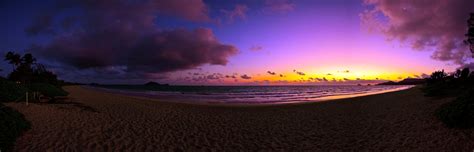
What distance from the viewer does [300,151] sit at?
8672 millimetres

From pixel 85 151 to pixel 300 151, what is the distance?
7.17 metres

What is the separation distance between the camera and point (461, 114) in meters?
9.20

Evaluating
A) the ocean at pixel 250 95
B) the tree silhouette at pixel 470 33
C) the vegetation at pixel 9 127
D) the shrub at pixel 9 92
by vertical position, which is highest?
the tree silhouette at pixel 470 33

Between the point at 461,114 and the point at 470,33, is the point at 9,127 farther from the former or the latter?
the point at 470,33

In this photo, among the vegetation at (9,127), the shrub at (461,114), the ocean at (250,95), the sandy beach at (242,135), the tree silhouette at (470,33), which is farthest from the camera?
the ocean at (250,95)

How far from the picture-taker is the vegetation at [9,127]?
7470 millimetres

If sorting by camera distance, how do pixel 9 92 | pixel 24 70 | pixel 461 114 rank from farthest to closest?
pixel 24 70, pixel 9 92, pixel 461 114

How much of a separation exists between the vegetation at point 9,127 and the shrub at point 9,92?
42.3 ft

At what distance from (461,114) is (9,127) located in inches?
641

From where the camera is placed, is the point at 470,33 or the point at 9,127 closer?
the point at 9,127

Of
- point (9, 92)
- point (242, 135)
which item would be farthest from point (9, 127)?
point (9, 92)

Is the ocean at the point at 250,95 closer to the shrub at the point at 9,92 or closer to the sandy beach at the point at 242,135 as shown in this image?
the shrub at the point at 9,92

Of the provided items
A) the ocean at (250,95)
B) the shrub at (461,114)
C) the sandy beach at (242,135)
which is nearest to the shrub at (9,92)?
the sandy beach at (242,135)

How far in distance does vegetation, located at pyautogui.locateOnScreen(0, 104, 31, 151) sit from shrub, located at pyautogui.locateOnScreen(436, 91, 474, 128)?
48.8ft
